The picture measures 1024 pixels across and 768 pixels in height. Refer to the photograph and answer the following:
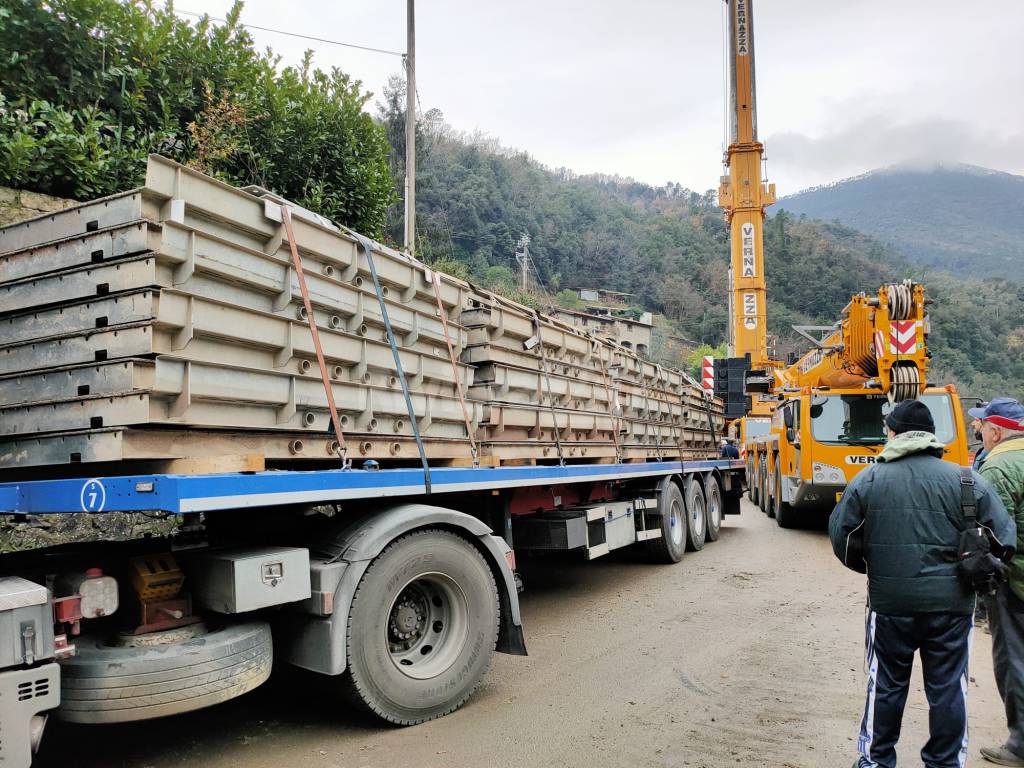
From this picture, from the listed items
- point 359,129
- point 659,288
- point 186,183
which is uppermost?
point 659,288

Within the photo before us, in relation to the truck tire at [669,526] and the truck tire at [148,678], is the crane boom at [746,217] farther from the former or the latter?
the truck tire at [148,678]

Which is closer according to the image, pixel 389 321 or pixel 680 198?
pixel 389 321

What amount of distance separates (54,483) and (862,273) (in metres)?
88.5

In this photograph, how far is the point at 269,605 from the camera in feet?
10.8

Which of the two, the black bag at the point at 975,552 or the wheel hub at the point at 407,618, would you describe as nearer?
the black bag at the point at 975,552

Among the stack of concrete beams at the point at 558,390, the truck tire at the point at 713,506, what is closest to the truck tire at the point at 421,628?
the stack of concrete beams at the point at 558,390

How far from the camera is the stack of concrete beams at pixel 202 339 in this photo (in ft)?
10.2

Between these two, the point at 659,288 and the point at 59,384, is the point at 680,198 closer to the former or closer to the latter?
the point at 659,288

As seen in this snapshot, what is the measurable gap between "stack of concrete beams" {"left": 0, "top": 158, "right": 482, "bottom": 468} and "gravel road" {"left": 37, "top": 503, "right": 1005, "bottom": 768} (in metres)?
1.51

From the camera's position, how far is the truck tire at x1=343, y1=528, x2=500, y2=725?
11.8 feet

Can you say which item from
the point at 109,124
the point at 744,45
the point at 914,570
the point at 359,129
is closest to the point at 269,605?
the point at 914,570

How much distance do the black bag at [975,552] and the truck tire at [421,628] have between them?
2536 millimetres

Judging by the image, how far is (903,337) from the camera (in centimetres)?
920

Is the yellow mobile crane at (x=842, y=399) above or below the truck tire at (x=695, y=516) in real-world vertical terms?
above
